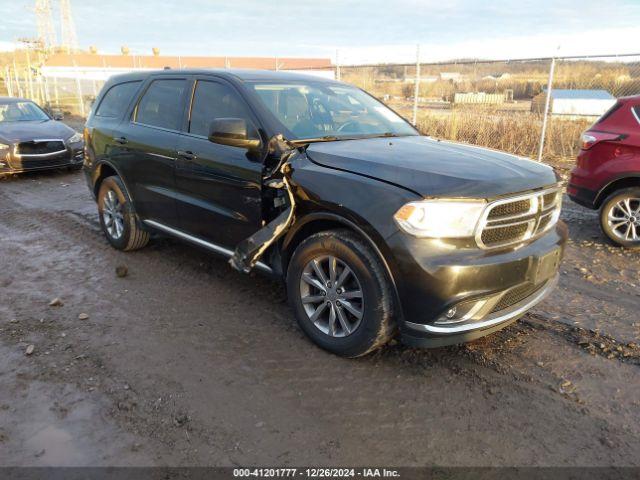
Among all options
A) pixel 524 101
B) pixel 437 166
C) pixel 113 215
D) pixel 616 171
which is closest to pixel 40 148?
pixel 113 215

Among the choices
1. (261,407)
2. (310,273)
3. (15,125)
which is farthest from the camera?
(15,125)

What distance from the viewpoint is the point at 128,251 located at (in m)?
5.50

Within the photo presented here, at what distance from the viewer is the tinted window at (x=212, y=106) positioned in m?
3.94

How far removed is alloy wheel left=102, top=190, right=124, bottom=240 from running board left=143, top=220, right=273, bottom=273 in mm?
552

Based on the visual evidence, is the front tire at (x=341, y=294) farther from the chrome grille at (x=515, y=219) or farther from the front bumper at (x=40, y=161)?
the front bumper at (x=40, y=161)

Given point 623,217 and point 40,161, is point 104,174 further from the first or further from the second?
point 623,217

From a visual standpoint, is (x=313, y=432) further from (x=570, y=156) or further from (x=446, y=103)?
(x=446, y=103)

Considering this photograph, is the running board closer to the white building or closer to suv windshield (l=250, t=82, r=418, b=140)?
suv windshield (l=250, t=82, r=418, b=140)

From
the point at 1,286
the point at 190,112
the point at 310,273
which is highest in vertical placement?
the point at 190,112

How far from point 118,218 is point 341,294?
3.23 m

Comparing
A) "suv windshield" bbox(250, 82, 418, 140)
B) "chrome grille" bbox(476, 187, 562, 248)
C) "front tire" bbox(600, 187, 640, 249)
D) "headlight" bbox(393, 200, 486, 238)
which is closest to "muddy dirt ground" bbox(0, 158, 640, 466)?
"chrome grille" bbox(476, 187, 562, 248)

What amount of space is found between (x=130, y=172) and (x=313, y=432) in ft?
11.3

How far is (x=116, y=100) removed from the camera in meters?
5.41

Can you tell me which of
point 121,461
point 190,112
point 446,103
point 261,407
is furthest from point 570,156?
point 121,461
